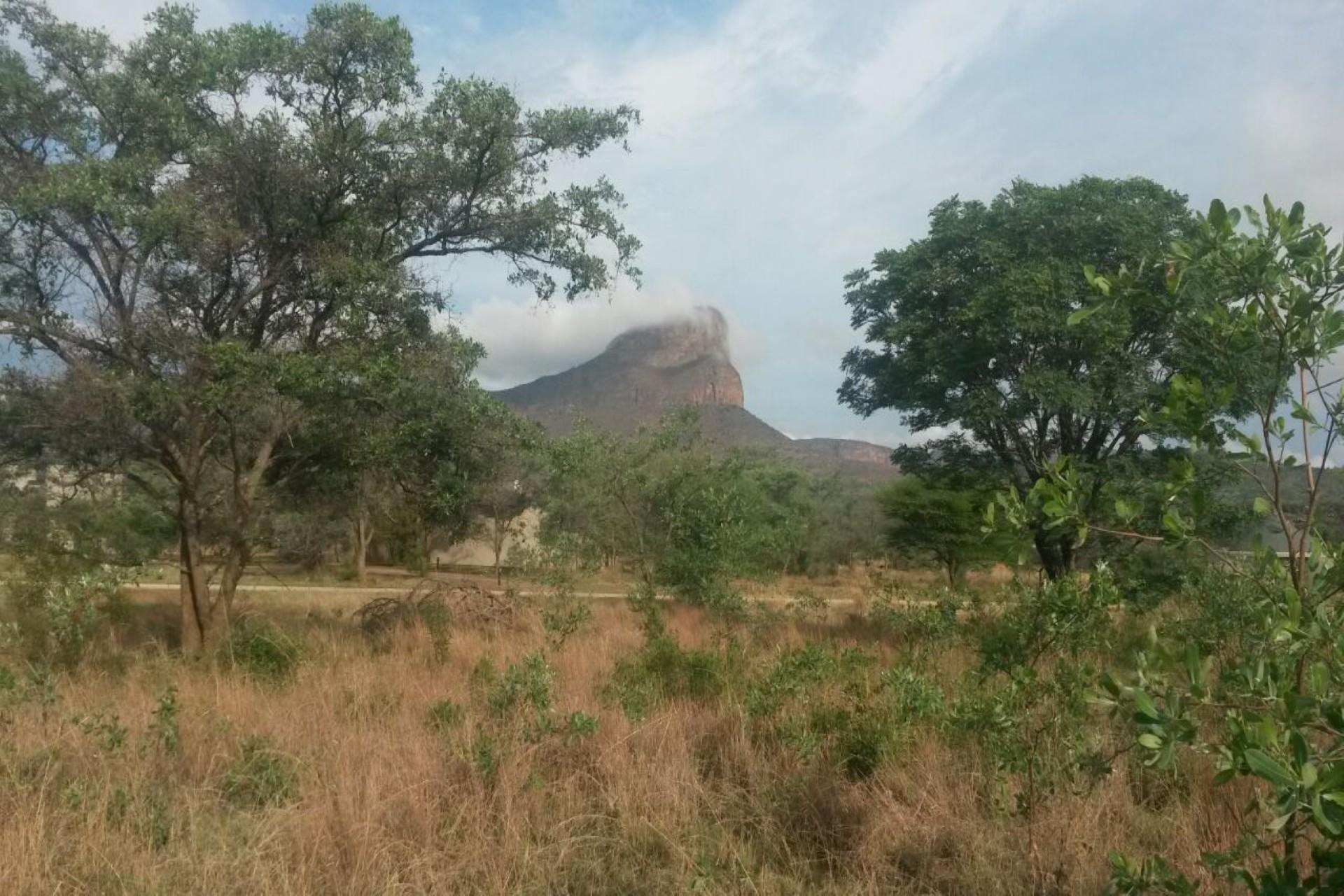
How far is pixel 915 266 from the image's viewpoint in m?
13.5

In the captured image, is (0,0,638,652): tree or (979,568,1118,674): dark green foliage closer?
(979,568,1118,674): dark green foliage

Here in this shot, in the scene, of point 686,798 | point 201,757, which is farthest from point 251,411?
point 686,798

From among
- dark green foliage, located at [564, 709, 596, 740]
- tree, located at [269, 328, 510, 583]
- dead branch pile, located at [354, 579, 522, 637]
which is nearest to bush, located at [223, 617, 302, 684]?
dead branch pile, located at [354, 579, 522, 637]

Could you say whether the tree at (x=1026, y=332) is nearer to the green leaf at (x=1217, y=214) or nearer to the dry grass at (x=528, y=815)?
the dry grass at (x=528, y=815)

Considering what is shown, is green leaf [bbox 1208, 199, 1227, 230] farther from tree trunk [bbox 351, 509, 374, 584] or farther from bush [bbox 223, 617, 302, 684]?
tree trunk [bbox 351, 509, 374, 584]

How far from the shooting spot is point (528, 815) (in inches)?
176

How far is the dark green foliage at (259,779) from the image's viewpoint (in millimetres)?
4699

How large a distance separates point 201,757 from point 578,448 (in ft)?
29.7

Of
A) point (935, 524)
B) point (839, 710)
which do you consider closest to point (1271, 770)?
point (839, 710)

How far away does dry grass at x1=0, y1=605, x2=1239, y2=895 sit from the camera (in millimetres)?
3832

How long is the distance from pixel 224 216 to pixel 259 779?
6110 mm

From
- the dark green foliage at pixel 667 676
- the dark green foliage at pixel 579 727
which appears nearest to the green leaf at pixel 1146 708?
the dark green foliage at pixel 579 727

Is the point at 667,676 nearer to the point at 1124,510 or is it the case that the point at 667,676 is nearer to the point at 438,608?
the point at 438,608

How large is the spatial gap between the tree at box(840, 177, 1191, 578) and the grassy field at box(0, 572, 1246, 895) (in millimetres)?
5902
